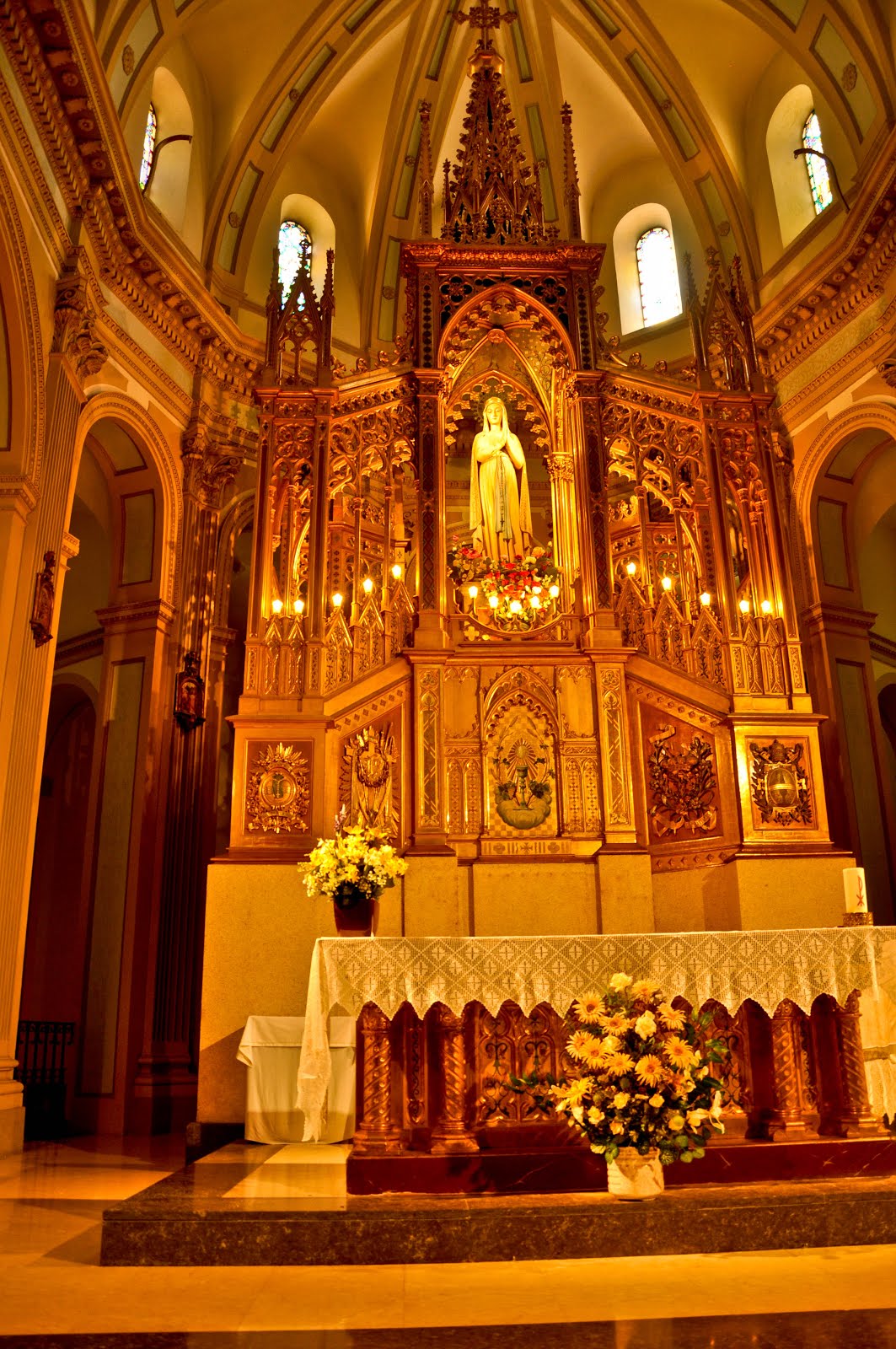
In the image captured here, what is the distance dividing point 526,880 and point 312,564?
135 inches

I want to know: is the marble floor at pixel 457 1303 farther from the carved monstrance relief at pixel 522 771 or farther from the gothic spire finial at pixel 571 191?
the gothic spire finial at pixel 571 191

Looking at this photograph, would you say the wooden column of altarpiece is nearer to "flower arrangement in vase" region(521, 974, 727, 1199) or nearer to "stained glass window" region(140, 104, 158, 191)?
"flower arrangement in vase" region(521, 974, 727, 1199)

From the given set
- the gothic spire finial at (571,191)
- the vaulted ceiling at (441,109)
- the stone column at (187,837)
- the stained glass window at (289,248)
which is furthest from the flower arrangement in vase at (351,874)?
the stained glass window at (289,248)

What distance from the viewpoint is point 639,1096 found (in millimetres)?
5941

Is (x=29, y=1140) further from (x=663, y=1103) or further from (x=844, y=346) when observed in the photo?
(x=844, y=346)

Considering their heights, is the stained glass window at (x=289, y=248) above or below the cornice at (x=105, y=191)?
above

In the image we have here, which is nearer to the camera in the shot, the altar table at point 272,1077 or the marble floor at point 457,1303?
the marble floor at point 457,1303

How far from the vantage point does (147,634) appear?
14.7 m

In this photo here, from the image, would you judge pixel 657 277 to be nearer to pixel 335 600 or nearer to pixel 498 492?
pixel 498 492

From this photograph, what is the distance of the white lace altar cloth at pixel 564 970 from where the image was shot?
669 cm

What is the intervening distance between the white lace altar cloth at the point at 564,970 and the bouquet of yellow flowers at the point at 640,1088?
0.60 m

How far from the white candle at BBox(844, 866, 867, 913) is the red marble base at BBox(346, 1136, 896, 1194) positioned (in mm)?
1424

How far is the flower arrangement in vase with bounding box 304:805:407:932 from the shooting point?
7789 millimetres

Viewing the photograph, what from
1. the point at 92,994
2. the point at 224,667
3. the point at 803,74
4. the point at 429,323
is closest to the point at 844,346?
the point at 803,74
